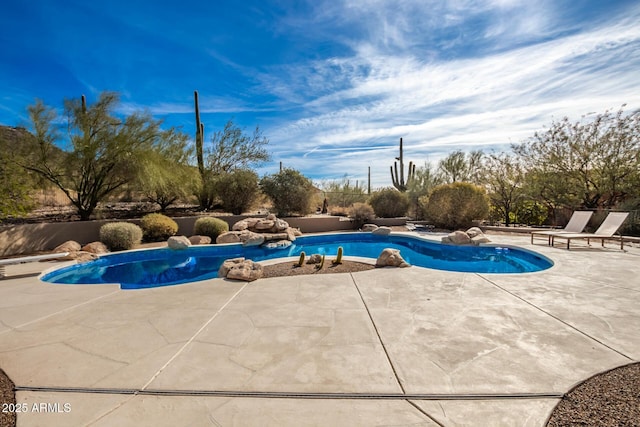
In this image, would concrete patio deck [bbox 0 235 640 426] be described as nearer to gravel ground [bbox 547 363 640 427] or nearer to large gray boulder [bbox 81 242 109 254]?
gravel ground [bbox 547 363 640 427]

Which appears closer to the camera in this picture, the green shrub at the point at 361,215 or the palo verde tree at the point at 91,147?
the palo verde tree at the point at 91,147

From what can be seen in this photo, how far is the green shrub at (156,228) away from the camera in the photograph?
1014 cm

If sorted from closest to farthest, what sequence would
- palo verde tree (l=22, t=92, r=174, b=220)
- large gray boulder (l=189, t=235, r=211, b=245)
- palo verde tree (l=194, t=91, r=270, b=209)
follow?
1. palo verde tree (l=22, t=92, r=174, b=220)
2. large gray boulder (l=189, t=235, r=211, b=245)
3. palo verde tree (l=194, t=91, r=270, b=209)

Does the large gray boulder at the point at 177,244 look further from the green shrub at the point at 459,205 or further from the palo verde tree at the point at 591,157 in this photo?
the palo verde tree at the point at 591,157

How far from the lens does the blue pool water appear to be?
649 centimetres

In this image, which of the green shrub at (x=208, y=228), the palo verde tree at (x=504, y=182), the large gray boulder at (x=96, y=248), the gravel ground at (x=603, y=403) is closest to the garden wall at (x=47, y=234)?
the green shrub at (x=208, y=228)

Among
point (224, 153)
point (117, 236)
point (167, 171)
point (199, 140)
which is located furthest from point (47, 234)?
point (224, 153)

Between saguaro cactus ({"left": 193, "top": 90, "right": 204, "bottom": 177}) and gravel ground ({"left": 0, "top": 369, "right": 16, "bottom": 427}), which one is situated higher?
saguaro cactus ({"left": 193, "top": 90, "right": 204, "bottom": 177})

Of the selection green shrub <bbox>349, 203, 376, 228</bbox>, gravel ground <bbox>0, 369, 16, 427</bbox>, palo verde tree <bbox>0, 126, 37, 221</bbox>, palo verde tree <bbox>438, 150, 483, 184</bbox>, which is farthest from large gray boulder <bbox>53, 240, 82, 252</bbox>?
palo verde tree <bbox>438, 150, 483, 184</bbox>

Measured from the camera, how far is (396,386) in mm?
2045

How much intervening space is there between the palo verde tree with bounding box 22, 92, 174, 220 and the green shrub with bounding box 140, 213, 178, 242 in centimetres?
185

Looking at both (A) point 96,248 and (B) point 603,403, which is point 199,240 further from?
(B) point 603,403

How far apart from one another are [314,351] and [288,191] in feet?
37.2

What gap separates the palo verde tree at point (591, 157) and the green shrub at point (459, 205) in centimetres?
289
